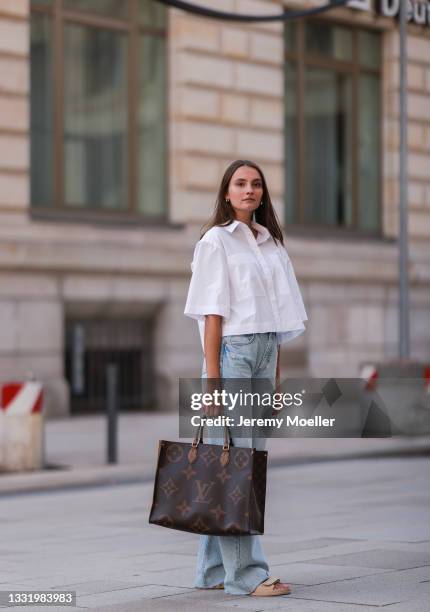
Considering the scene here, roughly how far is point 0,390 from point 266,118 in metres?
11.4

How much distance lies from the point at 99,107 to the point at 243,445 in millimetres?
16869

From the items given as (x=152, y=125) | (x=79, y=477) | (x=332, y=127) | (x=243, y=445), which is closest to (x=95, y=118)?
(x=152, y=125)

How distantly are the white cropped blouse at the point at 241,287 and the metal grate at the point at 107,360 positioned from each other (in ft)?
50.4

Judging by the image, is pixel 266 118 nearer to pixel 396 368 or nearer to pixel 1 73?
pixel 1 73

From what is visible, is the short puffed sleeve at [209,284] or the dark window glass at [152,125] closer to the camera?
the short puffed sleeve at [209,284]

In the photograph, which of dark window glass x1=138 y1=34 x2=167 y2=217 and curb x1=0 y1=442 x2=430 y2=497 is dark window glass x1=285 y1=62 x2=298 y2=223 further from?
curb x1=0 y1=442 x2=430 y2=497

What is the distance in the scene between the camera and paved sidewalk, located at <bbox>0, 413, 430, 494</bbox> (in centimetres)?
1430

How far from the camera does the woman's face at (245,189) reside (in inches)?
289

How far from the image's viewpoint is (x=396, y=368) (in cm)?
1927

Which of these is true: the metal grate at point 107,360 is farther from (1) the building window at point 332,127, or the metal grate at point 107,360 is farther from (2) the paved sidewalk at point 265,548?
(2) the paved sidewalk at point 265,548

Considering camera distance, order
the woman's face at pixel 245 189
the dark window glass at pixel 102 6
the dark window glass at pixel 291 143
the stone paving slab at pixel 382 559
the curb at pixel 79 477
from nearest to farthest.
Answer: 1. the woman's face at pixel 245 189
2. the stone paving slab at pixel 382 559
3. the curb at pixel 79 477
4. the dark window glass at pixel 102 6
5. the dark window glass at pixel 291 143

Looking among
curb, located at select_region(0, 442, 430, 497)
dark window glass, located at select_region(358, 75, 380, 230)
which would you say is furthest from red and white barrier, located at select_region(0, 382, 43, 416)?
dark window glass, located at select_region(358, 75, 380, 230)

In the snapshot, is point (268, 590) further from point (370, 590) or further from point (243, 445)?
point (243, 445)

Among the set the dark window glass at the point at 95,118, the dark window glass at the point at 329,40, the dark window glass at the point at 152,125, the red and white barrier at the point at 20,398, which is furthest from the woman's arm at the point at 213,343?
the dark window glass at the point at 329,40
